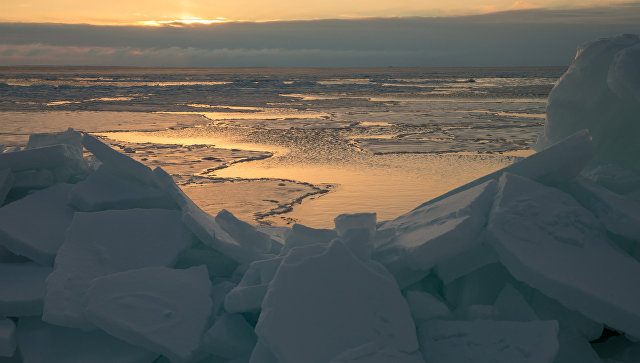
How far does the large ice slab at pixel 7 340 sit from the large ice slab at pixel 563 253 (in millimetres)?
2286

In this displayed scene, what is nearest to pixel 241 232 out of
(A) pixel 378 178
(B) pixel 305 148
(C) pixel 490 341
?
(C) pixel 490 341

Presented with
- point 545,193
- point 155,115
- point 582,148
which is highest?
point 582,148

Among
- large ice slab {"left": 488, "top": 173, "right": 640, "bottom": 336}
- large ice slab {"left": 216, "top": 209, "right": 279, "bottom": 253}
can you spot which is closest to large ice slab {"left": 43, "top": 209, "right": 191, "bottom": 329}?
large ice slab {"left": 216, "top": 209, "right": 279, "bottom": 253}

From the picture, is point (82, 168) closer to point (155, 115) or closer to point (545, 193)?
point (545, 193)

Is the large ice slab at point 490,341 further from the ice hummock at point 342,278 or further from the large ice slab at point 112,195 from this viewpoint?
the large ice slab at point 112,195

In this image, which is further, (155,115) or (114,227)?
(155,115)

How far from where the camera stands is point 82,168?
4.22m

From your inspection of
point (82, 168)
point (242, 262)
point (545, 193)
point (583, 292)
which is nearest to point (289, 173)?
point (82, 168)

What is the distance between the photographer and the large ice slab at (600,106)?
153 inches

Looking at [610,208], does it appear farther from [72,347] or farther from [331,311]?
[72,347]

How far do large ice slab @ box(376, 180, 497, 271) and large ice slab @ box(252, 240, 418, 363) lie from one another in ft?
0.64

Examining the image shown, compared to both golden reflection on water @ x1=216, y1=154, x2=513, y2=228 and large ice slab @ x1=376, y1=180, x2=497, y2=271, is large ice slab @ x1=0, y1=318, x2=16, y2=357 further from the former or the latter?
golden reflection on water @ x1=216, y1=154, x2=513, y2=228

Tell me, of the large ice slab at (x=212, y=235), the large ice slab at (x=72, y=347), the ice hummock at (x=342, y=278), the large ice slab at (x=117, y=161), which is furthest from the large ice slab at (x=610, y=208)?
the large ice slab at (x=117, y=161)

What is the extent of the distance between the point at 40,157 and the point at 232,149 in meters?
5.32
